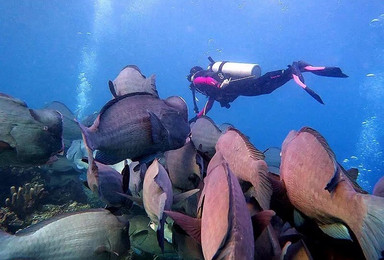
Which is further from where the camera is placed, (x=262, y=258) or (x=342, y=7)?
(x=342, y=7)

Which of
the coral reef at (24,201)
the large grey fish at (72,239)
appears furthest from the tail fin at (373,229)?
the coral reef at (24,201)

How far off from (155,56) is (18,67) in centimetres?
5591

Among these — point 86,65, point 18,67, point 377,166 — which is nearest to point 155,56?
point 86,65

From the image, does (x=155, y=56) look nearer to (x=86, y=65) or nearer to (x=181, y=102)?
(x=86, y=65)

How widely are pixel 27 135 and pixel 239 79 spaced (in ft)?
29.1

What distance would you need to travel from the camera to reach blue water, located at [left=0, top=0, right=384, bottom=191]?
4931 cm

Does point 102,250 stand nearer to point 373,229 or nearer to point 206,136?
point 206,136

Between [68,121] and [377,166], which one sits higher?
[68,121]

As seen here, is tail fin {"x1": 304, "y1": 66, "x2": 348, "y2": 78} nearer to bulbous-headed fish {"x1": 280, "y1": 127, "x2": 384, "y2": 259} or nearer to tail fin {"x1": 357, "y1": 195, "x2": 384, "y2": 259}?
bulbous-headed fish {"x1": 280, "y1": 127, "x2": 384, "y2": 259}

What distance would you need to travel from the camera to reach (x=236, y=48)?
7581 centimetres

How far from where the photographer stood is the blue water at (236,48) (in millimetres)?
49312

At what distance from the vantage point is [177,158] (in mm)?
2223

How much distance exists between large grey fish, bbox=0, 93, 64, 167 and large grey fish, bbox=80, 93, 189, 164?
1.28ft

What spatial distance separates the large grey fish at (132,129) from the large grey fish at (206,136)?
70cm
